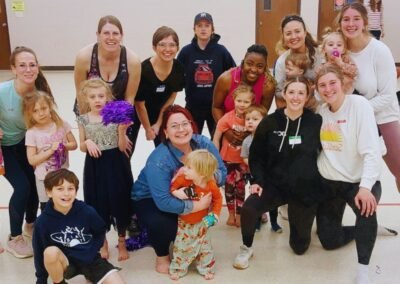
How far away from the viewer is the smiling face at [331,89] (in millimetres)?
2641

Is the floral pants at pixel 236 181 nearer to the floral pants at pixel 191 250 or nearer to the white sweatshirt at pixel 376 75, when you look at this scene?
the floral pants at pixel 191 250

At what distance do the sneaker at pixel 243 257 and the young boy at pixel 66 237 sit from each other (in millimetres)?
751

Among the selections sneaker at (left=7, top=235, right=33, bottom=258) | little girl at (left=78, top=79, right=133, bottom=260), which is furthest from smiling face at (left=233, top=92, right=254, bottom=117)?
sneaker at (left=7, top=235, right=33, bottom=258)

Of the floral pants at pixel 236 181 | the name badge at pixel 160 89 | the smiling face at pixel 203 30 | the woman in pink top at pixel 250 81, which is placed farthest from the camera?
the smiling face at pixel 203 30

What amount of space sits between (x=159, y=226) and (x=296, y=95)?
1.12m

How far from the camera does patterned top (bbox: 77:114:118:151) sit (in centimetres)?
275

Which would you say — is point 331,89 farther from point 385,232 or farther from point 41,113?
point 41,113

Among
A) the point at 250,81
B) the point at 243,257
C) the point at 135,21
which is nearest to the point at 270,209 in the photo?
the point at 243,257

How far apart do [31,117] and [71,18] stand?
7617 millimetres

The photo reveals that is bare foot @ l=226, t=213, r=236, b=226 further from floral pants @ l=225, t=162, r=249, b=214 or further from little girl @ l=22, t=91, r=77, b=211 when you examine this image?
little girl @ l=22, t=91, r=77, b=211

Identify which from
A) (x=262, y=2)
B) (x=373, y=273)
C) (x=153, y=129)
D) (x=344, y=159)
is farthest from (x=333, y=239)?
(x=262, y=2)

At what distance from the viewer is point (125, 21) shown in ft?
31.9

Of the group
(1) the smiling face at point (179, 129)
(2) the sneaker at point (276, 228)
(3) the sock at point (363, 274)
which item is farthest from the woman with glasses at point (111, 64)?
(3) the sock at point (363, 274)

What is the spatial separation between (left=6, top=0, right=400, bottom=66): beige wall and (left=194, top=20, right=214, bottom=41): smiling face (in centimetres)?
Result: 617
